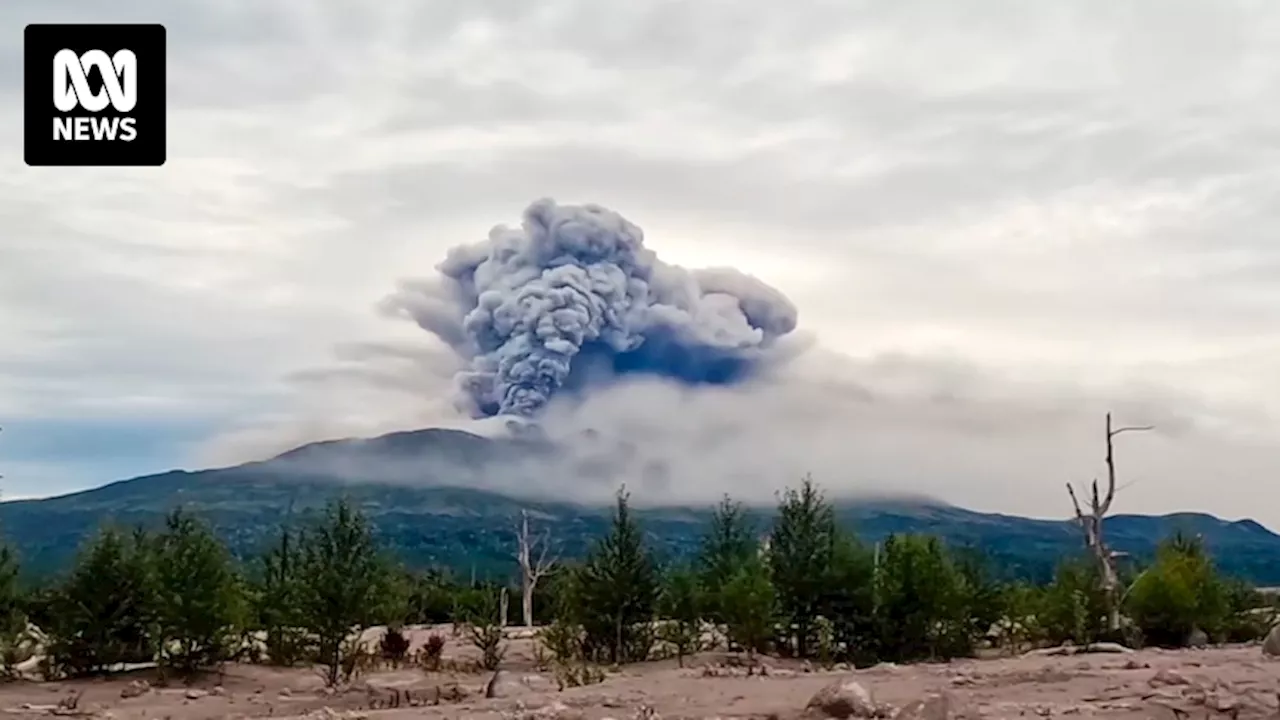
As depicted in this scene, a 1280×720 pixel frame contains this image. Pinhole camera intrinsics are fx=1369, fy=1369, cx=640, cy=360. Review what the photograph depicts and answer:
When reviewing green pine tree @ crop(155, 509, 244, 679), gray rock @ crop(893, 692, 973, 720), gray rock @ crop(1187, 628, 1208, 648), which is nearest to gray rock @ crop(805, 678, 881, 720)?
gray rock @ crop(893, 692, 973, 720)

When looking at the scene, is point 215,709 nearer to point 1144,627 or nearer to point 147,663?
point 147,663

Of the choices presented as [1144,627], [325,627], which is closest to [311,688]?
[325,627]

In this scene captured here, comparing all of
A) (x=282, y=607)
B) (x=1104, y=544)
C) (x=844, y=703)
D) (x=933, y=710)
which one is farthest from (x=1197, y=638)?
(x=933, y=710)

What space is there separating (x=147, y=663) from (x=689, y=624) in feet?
45.4

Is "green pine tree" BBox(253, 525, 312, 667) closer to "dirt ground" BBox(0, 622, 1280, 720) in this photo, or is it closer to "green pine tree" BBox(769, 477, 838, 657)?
"dirt ground" BBox(0, 622, 1280, 720)

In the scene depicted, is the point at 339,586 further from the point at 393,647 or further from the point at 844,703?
the point at 844,703

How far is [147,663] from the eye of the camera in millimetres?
32094

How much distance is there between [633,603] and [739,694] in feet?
57.4

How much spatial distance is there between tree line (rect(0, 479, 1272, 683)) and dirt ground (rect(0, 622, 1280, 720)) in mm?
2204

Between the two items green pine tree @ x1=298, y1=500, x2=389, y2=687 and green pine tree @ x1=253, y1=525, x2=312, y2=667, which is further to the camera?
green pine tree @ x1=253, y1=525, x2=312, y2=667

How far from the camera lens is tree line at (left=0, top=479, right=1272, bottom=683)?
3100 cm

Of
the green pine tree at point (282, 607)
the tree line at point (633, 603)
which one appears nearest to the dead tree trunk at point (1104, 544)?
the tree line at point (633, 603)

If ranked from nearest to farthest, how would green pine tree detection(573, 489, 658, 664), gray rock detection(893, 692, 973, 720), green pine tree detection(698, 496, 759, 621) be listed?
gray rock detection(893, 692, 973, 720), green pine tree detection(573, 489, 658, 664), green pine tree detection(698, 496, 759, 621)

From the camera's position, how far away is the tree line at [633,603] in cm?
3100
